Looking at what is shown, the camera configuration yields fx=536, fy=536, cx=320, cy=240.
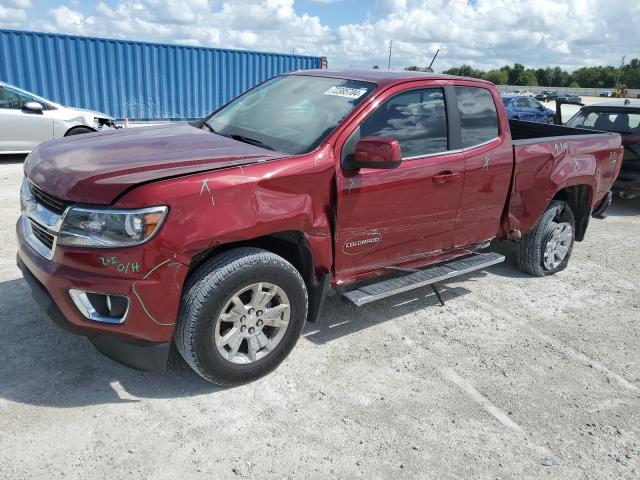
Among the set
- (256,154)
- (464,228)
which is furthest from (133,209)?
(464,228)

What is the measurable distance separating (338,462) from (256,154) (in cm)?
175

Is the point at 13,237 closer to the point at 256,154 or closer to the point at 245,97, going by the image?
the point at 245,97

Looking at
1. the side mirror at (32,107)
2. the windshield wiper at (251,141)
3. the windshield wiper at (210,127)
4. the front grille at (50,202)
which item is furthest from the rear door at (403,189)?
the side mirror at (32,107)

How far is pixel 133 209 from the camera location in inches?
102

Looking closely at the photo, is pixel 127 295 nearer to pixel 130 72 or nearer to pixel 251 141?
pixel 251 141

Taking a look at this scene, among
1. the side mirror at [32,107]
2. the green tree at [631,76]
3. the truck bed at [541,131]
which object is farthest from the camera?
the green tree at [631,76]

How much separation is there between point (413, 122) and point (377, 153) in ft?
2.57

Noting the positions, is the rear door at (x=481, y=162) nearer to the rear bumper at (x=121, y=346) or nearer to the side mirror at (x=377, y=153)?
the side mirror at (x=377, y=153)

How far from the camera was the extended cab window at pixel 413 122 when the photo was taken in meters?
3.59

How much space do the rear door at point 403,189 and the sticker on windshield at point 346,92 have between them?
0.55 ft

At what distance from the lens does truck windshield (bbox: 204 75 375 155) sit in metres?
3.45

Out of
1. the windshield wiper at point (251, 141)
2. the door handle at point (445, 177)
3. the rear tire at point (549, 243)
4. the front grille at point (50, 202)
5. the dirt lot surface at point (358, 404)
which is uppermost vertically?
the windshield wiper at point (251, 141)

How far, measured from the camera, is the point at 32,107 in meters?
8.99

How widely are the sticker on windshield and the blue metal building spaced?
12037 mm
